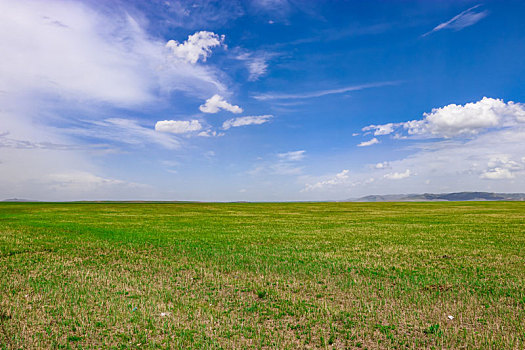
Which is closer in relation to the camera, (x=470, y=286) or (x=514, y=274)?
(x=470, y=286)

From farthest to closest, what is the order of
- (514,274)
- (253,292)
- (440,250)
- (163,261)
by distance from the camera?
(440,250) → (163,261) → (514,274) → (253,292)

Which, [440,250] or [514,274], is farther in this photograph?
[440,250]

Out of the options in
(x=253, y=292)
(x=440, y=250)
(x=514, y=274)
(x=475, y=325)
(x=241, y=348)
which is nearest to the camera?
(x=241, y=348)

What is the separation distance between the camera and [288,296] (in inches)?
455

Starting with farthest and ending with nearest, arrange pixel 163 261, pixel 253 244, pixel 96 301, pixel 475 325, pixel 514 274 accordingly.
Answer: pixel 253 244 → pixel 163 261 → pixel 514 274 → pixel 96 301 → pixel 475 325

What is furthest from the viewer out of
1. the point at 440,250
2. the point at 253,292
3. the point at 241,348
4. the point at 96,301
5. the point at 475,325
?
the point at 440,250

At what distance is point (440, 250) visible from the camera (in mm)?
21531

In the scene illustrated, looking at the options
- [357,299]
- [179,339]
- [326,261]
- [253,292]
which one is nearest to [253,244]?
[326,261]

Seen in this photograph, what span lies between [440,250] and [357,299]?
1381 cm

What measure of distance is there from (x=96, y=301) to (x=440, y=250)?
71.6 feet

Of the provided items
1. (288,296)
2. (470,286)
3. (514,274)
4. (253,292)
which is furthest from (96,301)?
(514,274)

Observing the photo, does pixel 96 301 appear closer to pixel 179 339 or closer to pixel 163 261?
pixel 179 339

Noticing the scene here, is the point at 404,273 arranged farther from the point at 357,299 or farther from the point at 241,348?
the point at 241,348

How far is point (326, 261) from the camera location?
17859 millimetres
